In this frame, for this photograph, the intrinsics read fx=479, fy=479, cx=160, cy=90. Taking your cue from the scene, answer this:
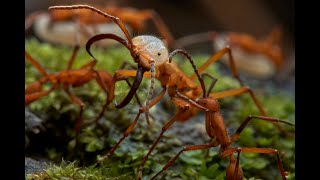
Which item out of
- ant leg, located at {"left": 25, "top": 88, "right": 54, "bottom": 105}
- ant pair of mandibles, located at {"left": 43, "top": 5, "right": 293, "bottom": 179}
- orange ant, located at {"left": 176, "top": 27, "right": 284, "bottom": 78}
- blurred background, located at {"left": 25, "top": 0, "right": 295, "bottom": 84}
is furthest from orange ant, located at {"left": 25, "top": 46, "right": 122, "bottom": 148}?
blurred background, located at {"left": 25, "top": 0, "right": 295, "bottom": 84}

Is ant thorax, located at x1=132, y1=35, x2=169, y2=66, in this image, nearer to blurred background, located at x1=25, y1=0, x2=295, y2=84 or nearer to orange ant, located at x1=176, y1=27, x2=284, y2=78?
orange ant, located at x1=176, y1=27, x2=284, y2=78

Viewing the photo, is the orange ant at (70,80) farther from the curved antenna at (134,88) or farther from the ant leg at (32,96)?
the curved antenna at (134,88)

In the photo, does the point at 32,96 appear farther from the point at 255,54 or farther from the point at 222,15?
the point at 222,15

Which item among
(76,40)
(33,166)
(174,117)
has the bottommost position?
(33,166)

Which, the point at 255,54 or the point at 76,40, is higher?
the point at 76,40

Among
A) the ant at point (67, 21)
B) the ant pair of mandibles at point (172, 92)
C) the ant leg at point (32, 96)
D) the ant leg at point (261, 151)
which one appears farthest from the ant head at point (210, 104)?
the ant at point (67, 21)

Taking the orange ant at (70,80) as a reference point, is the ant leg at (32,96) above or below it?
below

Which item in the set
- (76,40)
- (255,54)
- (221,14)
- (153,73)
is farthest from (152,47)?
(221,14)

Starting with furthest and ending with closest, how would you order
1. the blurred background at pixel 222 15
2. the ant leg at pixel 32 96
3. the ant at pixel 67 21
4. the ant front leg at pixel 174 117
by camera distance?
the blurred background at pixel 222 15
the ant at pixel 67 21
the ant leg at pixel 32 96
the ant front leg at pixel 174 117

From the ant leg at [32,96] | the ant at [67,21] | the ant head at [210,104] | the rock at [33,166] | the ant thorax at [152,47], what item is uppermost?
the ant at [67,21]

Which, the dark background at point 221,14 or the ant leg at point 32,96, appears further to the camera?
the dark background at point 221,14
